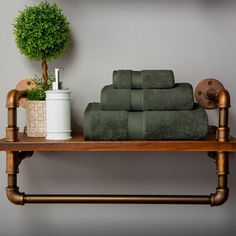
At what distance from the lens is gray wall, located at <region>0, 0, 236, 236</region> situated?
3.48 feet

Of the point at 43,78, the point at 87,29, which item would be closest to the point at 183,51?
the point at 87,29

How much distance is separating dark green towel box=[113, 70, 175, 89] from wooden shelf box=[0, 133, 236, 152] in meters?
0.13

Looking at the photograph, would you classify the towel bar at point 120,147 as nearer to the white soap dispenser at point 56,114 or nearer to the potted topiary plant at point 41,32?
the white soap dispenser at point 56,114

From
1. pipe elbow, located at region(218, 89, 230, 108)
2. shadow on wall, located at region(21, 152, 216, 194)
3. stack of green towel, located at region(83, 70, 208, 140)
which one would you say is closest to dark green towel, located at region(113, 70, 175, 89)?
stack of green towel, located at region(83, 70, 208, 140)

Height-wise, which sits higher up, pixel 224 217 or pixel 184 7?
pixel 184 7

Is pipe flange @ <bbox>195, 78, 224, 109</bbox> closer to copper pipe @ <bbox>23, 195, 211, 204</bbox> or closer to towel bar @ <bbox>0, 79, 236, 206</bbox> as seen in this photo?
towel bar @ <bbox>0, 79, 236, 206</bbox>

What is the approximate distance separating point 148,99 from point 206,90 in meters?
0.23

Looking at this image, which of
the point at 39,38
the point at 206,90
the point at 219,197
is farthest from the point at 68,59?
the point at 219,197

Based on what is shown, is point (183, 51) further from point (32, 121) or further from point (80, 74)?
point (32, 121)

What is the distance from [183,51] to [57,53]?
12.5 inches

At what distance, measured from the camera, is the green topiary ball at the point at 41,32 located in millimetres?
955

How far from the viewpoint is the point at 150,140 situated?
86cm

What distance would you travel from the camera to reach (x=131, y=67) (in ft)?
3.48

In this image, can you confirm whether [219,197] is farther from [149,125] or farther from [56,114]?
[56,114]
